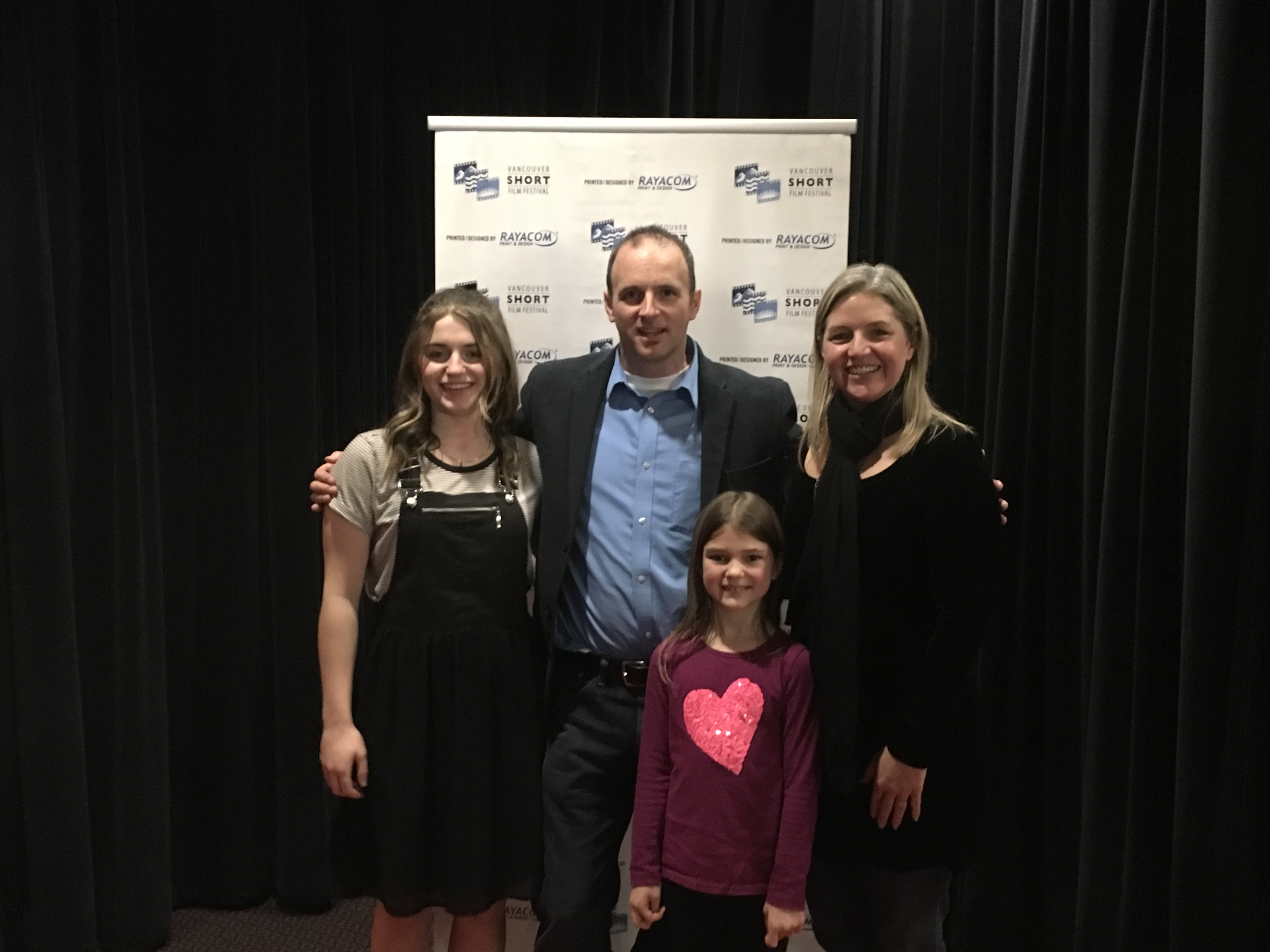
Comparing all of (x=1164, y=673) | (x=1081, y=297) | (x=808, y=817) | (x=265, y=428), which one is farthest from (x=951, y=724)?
(x=265, y=428)

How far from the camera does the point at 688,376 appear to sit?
201 centimetres

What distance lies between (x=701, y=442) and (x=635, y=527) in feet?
0.73

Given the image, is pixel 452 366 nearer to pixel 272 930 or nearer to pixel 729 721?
pixel 729 721

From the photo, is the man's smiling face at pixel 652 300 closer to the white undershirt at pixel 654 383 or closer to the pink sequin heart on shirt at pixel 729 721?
the white undershirt at pixel 654 383

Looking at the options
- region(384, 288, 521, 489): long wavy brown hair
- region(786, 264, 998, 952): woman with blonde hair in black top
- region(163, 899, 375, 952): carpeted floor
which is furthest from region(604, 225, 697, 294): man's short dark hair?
region(163, 899, 375, 952): carpeted floor

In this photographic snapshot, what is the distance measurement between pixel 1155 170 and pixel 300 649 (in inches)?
97.6

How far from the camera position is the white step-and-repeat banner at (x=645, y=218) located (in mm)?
2455

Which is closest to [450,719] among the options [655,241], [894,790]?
[894,790]

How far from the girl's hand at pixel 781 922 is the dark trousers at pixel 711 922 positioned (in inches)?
2.4

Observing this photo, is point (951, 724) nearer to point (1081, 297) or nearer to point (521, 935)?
point (1081, 297)

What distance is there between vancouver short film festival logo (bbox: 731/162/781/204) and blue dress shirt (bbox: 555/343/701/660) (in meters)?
0.67

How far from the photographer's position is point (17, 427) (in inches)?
98.3

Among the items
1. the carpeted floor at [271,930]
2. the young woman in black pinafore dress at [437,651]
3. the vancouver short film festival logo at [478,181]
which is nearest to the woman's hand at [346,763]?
the young woman in black pinafore dress at [437,651]

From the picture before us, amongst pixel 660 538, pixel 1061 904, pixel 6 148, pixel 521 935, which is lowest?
pixel 521 935
